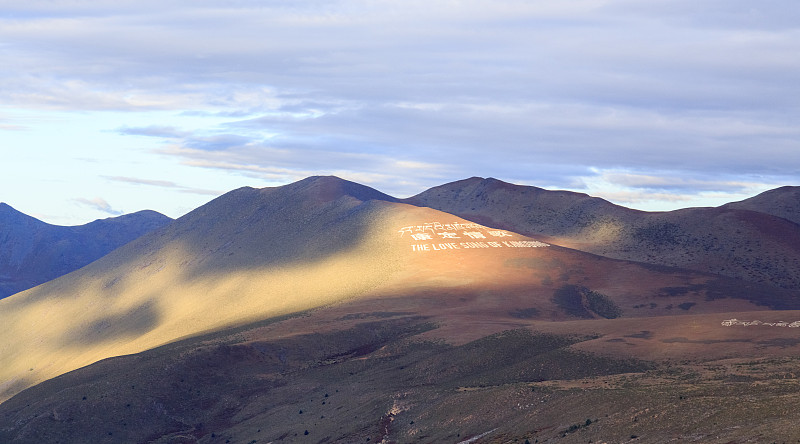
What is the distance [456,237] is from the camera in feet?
481

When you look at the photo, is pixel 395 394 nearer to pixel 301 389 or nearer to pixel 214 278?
pixel 301 389

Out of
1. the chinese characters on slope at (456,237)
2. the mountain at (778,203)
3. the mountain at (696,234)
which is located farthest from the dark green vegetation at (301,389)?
the mountain at (778,203)

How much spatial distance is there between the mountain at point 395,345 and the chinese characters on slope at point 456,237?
23.2 inches

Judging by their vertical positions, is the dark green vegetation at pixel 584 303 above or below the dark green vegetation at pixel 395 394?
above

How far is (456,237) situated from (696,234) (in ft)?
175

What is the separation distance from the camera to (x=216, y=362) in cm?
8331

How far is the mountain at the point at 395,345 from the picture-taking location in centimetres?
5041

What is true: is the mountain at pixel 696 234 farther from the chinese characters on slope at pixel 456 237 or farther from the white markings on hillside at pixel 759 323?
the white markings on hillside at pixel 759 323

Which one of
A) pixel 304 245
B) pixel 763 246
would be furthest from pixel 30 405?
pixel 763 246

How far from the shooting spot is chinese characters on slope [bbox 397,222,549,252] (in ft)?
462

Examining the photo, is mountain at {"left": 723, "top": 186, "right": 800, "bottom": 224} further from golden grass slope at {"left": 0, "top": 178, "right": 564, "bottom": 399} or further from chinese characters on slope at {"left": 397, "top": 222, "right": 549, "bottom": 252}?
golden grass slope at {"left": 0, "top": 178, "right": 564, "bottom": 399}

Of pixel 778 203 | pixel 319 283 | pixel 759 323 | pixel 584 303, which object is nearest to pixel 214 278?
pixel 319 283

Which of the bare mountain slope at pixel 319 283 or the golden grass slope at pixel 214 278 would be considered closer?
the bare mountain slope at pixel 319 283

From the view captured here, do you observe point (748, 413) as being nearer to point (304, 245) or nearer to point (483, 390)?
point (483, 390)
